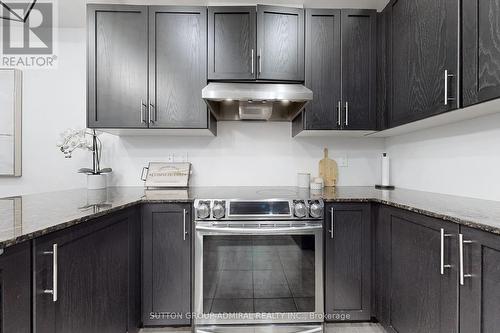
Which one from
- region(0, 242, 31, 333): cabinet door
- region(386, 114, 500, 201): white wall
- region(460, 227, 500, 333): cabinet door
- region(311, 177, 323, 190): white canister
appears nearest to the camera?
region(0, 242, 31, 333): cabinet door

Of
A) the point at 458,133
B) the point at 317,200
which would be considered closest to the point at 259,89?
the point at 317,200

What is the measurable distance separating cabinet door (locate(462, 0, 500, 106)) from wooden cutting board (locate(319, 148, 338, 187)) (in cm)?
131

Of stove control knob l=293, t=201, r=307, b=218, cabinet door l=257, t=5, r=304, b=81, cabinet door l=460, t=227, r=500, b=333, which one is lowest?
cabinet door l=460, t=227, r=500, b=333

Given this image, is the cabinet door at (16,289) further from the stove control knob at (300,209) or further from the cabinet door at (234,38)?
the cabinet door at (234,38)

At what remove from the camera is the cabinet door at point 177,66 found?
203 cm

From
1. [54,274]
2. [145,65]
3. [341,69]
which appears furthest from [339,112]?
[54,274]

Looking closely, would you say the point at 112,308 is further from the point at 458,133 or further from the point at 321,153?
the point at 458,133

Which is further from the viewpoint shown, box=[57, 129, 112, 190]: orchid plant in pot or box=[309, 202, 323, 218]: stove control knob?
box=[57, 129, 112, 190]: orchid plant in pot

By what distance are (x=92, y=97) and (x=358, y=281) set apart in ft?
7.87

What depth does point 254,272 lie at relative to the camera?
68.5 inches

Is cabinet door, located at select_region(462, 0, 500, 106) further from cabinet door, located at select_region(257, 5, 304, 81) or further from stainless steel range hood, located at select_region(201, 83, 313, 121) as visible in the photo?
cabinet door, located at select_region(257, 5, 304, 81)

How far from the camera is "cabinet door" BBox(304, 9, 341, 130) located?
206 centimetres

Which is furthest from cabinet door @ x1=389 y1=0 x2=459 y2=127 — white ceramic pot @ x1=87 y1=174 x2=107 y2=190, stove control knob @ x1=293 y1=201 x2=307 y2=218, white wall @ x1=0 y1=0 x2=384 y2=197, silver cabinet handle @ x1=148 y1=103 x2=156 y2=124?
white ceramic pot @ x1=87 y1=174 x2=107 y2=190

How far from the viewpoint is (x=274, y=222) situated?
1737mm
